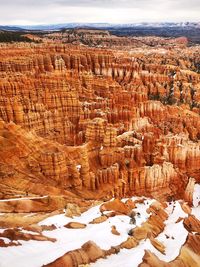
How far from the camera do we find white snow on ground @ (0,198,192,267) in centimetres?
1229

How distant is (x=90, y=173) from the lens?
25.6 metres

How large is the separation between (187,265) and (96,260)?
355 centimetres

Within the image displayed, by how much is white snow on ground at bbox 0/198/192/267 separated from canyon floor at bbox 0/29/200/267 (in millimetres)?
35

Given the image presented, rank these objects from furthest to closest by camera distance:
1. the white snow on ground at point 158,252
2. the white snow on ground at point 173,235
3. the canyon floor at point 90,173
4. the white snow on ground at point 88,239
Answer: the white snow on ground at point 173,235 < the canyon floor at point 90,173 < the white snow on ground at point 158,252 < the white snow on ground at point 88,239

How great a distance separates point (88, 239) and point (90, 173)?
10945 mm

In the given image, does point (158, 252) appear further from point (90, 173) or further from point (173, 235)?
point (90, 173)

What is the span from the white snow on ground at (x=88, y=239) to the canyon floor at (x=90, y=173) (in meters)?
0.04

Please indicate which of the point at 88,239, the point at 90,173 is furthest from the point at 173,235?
the point at 90,173

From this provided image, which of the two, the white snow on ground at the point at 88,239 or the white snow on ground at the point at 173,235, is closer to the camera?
the white snow on ground at the point at 88,239

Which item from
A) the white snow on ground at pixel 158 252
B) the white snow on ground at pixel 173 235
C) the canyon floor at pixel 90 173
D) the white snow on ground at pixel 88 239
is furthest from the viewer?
the white snow on ground at pixel 173 235

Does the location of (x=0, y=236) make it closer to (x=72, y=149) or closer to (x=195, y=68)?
(x=72, y=149)

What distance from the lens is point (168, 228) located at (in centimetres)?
2017

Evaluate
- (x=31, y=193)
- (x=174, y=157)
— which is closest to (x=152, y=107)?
(x=174, y=157)

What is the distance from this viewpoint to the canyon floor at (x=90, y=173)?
14.3 meters
